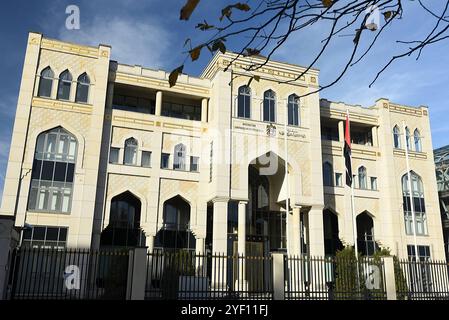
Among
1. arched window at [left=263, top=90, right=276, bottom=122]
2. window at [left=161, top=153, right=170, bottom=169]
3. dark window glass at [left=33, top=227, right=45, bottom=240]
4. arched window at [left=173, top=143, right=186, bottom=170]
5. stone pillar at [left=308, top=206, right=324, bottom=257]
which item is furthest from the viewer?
arched window at [left=263, top=90, right=276, bottom=122]

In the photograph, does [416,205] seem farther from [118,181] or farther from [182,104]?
[118,181]

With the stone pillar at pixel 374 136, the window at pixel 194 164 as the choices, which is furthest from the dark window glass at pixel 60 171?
the stone pillar at pixel 374 136

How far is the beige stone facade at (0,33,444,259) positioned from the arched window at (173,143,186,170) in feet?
0.20

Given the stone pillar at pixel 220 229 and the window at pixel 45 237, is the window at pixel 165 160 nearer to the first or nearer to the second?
the stone pillar at pixel 220 229

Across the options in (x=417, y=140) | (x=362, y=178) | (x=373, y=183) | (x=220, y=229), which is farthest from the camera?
(x=417, y=140)

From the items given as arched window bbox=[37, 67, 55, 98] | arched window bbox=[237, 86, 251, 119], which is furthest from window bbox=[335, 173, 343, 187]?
arched window bbox=[37, 67, 55, 98]

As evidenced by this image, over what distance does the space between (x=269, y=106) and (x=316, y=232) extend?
27.0 ft

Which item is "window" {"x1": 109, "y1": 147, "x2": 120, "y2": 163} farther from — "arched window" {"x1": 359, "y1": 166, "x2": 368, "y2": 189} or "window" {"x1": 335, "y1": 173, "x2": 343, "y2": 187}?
"arched window" {"x1": 359, "y1": 166, "x2": 368, "y2": 189}

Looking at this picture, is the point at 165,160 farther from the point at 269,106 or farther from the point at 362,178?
the point at 362,178

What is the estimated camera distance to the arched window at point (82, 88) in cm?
2406

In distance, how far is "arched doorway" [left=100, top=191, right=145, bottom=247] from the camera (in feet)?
74.8

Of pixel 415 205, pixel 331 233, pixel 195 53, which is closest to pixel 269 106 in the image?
pixel 331 233

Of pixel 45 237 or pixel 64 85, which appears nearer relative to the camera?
pixel 45 237

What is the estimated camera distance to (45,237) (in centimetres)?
2125
